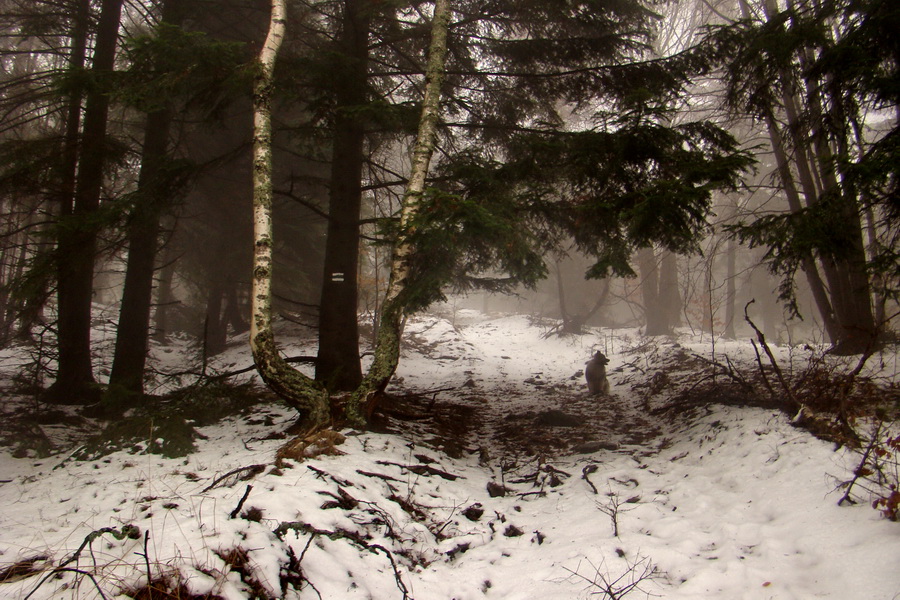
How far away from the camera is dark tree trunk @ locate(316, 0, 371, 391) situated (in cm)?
748

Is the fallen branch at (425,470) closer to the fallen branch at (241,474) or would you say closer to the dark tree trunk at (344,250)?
the fallen branch at (241,474)

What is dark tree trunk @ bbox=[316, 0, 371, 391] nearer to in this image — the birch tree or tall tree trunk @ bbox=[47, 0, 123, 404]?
the birch tree

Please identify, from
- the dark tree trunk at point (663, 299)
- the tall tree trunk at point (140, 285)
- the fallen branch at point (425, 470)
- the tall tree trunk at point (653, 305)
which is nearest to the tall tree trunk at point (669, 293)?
the dark tree trunk at point (663, 299)

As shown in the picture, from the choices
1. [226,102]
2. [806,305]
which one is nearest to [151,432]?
[226,102]

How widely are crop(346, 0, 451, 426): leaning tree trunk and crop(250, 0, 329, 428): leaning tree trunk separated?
471 mm

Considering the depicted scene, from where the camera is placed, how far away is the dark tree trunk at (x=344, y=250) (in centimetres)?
748

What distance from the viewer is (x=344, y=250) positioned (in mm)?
7598

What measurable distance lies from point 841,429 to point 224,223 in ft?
44.0

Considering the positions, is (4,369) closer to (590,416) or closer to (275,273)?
(275,273)

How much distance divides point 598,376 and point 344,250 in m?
5.81

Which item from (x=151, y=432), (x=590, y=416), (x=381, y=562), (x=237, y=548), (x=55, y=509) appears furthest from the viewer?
(x=590, y=416)

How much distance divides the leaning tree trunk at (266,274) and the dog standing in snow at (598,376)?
20.1 feet

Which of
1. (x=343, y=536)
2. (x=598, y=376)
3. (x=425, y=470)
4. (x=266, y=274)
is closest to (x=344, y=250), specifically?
(x=266, y=274)

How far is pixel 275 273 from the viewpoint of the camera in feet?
40.6
